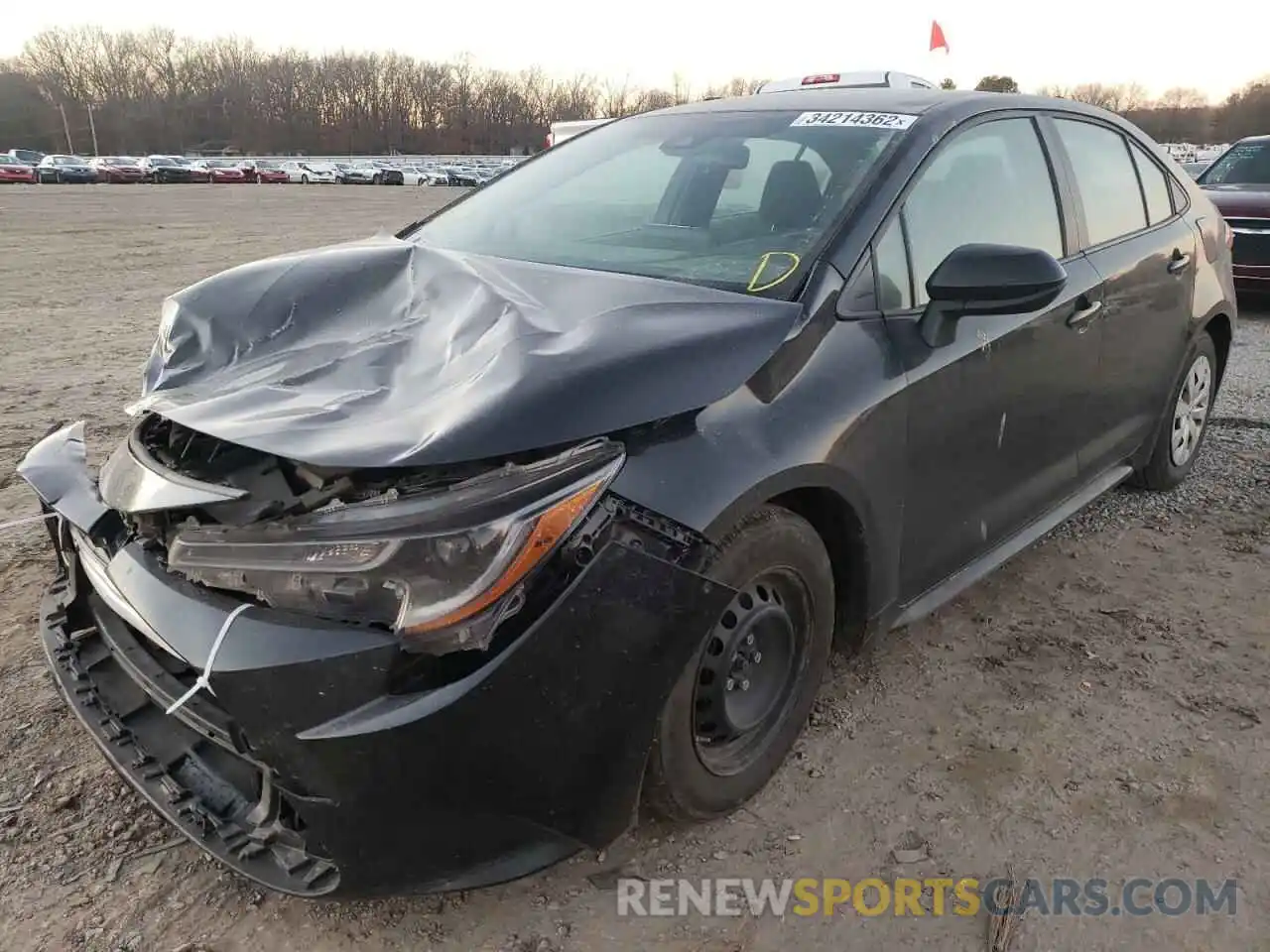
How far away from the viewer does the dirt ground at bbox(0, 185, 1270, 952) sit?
80.5 inches

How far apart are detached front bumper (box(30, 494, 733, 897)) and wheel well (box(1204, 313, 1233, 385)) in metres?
3.61

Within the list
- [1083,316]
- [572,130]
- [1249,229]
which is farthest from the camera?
[1249,229]

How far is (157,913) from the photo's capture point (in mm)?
2053

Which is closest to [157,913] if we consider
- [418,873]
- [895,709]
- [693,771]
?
[418,873]

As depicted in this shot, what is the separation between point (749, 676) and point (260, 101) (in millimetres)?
110028

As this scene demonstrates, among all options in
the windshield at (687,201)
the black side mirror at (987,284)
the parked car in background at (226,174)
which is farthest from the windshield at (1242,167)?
the parked car in background at (226,174)

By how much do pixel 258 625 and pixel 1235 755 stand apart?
254 cm

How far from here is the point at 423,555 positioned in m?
1.66

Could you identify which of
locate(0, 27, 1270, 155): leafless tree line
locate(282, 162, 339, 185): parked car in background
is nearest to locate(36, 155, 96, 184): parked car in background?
locate(282, 162, 339, 185): parked car in background

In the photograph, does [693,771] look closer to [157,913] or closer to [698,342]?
[698,342]

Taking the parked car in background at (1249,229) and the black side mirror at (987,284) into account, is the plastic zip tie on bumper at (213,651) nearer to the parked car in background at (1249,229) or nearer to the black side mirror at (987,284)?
the black side mirror at (987,284)

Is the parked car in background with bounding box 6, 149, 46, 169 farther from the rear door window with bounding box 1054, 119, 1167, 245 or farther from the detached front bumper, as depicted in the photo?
the detached front bumper

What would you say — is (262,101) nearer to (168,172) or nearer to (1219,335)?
(168,172)

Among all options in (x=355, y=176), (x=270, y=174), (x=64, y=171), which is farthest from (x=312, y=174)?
(x=64, y=171)
